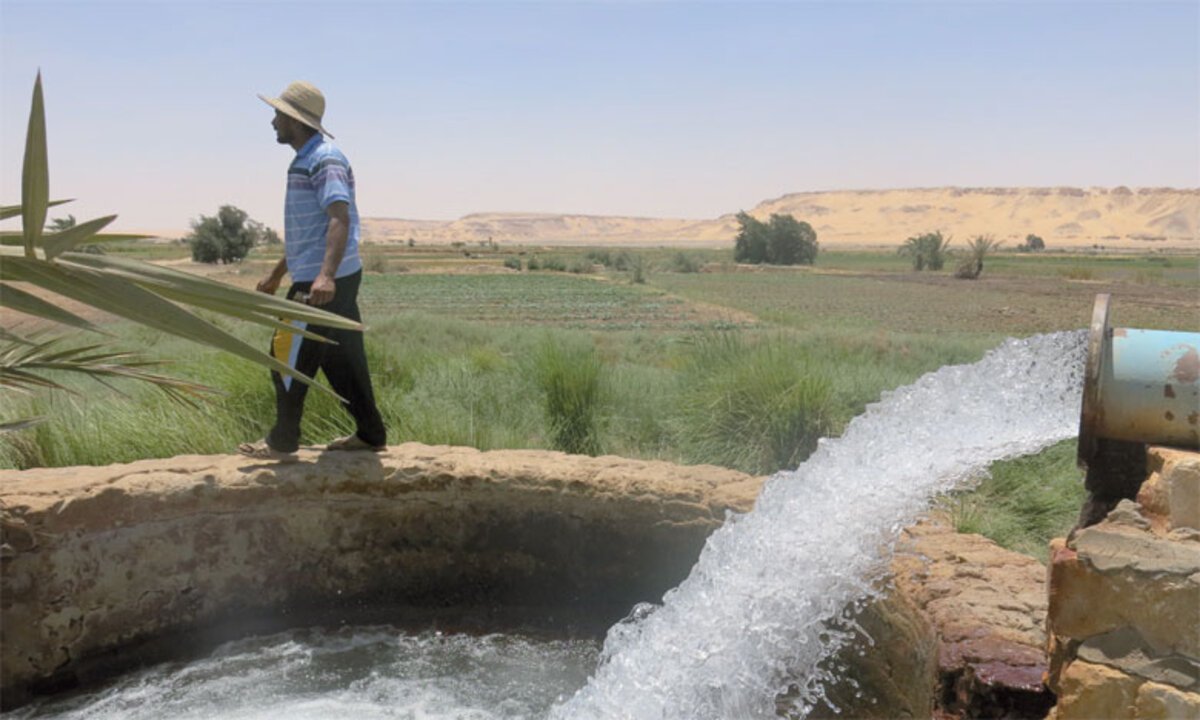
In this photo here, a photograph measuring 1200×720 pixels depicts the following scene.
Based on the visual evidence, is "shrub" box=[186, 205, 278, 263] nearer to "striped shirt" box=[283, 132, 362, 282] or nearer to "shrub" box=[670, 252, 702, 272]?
"shrub" box=[670, 252, 702, 272]

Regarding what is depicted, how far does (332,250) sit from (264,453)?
A: 93cm

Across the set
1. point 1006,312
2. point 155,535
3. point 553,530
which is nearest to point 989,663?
point 553,530

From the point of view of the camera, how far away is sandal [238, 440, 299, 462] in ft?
13.1

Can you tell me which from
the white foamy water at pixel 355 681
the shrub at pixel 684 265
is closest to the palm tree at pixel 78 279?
the white foamy water at pixel 355 681

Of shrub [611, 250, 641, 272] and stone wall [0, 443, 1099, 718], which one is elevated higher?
stone wall [0, 443, 1099, 718]

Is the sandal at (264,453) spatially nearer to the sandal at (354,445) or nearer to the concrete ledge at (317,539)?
the concrete ledge at (317,539)

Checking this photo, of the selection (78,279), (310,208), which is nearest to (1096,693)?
(78,279)

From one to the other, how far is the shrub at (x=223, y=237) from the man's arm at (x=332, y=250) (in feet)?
139

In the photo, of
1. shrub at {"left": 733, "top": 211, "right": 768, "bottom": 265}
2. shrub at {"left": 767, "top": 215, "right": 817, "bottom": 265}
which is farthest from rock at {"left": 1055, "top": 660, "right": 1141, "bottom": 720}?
shrub at {"left": 733, "top": 211, "right": 768, "bottom": 265}

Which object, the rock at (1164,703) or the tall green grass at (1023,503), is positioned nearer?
the rock at (1164,703)

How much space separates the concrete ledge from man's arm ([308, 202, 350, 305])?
734 millimetres

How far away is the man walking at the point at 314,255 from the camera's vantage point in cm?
382

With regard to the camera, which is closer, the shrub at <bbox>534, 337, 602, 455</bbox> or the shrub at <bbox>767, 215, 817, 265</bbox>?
the shrub at <bbox>534, 337, 602, 455</bbox>

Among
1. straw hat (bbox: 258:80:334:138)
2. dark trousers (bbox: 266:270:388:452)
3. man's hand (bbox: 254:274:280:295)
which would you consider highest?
straw hat (bbox: 258:80:334:138)
